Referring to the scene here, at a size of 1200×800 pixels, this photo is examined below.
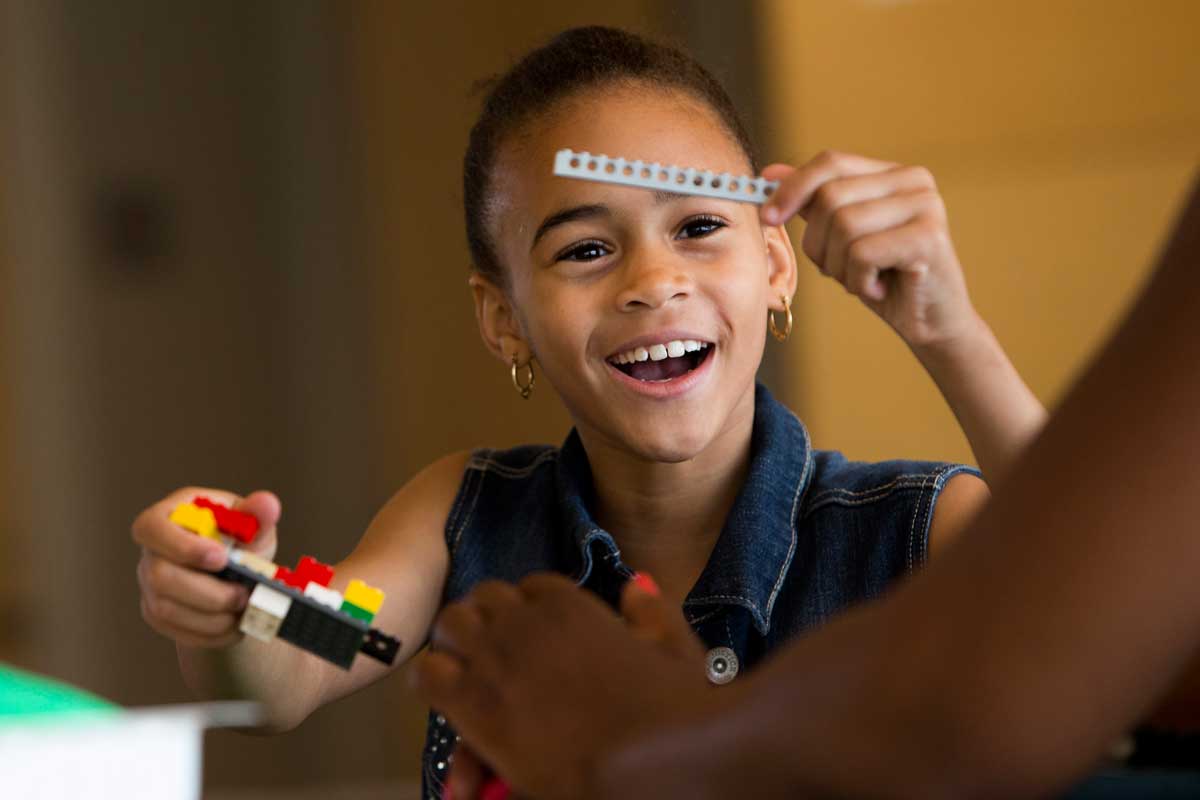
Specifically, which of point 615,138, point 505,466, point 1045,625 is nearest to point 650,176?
point 615,138

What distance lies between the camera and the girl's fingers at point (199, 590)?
33.5 inches

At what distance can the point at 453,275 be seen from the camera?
3041mm

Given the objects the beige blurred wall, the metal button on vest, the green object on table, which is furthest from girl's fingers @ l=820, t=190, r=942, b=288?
the beige blurred wall

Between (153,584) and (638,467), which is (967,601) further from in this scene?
(638,467)

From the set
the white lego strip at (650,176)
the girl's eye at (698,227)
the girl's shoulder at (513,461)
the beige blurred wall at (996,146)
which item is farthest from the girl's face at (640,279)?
the beige blurred wall at (996,146)

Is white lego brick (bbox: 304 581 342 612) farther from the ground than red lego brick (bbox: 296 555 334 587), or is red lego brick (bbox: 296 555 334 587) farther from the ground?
red lego brick (bbox: 296 555 334 587)

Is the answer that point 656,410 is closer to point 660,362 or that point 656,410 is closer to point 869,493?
point 660,362

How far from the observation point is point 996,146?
214 centimetres

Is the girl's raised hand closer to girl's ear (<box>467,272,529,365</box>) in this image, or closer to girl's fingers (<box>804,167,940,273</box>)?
girl's fingers (<box>804,167,940,273</box>)

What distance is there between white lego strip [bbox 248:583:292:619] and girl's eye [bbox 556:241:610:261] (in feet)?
1.54

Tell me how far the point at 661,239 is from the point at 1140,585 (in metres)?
0.79

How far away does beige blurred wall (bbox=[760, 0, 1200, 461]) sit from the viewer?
2098mm

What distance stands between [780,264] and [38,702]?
2.96 ft

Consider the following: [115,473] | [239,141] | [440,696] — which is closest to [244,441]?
[115,473]
